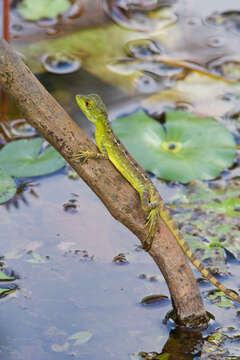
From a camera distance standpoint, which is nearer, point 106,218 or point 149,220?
point 149,220

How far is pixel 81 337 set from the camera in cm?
456

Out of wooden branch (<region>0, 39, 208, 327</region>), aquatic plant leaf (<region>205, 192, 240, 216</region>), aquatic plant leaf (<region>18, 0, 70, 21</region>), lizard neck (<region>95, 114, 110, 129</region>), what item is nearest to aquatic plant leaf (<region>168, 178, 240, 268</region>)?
aquatic plant leaf (<region>205, 192, 240, 216</region>)

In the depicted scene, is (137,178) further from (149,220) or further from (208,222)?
(208,222)

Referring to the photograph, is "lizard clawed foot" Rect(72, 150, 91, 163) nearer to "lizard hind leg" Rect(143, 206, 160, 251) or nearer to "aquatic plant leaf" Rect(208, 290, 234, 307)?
"lizard hind leg" Rect(143, 206, 160, 251)

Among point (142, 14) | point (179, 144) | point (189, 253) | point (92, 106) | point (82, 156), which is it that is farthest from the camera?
point (142, 14)

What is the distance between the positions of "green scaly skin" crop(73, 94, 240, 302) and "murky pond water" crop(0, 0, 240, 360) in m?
0.53

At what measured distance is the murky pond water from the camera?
15.0 ft

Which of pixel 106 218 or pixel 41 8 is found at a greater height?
pixel 41 8

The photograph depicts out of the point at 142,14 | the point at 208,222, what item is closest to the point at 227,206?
the point at 208,222

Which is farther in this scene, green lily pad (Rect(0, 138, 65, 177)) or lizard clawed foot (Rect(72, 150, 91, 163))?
green lily pad (Rect(0, 138, 65, 177))

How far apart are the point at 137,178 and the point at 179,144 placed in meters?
1.87

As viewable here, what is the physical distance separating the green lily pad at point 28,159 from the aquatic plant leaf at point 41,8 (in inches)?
111

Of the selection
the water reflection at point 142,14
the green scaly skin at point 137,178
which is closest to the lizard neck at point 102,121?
the green scaly skin at point 137,178

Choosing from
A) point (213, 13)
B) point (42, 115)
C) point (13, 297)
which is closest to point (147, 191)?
point (42, 115)
